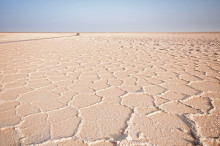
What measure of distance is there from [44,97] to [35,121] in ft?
1.43

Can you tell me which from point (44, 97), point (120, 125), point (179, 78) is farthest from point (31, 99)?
point (179, 78)

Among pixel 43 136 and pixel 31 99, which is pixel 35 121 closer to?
pixel 43 136

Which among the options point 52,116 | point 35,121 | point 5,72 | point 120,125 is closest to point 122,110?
point 120,125

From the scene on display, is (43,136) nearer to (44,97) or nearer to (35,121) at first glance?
(35,121)

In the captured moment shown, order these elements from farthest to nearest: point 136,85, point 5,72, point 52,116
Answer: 1. point 5,72
2. point 136,85
3. point 52,116

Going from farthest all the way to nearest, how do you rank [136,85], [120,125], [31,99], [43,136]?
[136,85], [31,99], [120,125], [43,136]

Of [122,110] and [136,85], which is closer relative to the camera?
[122,110]

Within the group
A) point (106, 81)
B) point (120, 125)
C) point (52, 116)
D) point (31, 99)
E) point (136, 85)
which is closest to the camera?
point (120, 125)

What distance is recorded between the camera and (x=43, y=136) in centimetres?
94

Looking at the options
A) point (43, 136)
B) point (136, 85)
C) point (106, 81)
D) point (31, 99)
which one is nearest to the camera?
point (43, 136)

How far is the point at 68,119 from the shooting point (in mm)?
1129

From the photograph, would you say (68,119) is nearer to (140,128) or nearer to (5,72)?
(140,128)

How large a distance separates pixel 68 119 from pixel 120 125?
415mm

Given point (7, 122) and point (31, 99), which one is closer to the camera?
point (7, 122)
